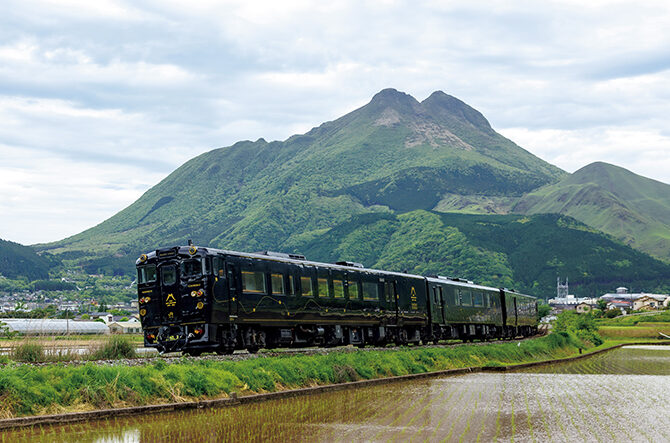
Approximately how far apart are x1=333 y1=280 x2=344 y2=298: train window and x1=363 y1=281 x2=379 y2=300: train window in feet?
8.46

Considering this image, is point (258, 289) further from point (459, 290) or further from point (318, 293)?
point (459, 290)

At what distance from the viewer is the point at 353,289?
3634 centimetres

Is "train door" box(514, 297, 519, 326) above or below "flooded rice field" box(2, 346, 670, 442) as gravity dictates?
below

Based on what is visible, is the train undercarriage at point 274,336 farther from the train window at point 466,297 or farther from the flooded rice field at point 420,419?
the flooded rice field at point 420,419

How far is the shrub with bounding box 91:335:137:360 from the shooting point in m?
23.8

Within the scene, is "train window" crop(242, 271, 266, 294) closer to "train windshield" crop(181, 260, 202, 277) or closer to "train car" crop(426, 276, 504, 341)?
"train windshield" crop(181, 260, 202, 277)

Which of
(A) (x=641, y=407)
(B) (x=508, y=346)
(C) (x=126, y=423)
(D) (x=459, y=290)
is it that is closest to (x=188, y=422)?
(C) (x=126, y=423)

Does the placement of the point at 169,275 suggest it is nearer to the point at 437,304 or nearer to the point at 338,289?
the point at 338,289

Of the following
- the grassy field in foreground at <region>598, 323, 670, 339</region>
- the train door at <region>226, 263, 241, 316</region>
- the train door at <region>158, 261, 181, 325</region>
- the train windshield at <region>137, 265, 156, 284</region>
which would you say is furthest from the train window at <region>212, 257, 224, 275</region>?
the grassy field in foreground at <region>598, 323, 670, 339</region>

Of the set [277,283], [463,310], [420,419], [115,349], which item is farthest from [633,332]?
[420,419]

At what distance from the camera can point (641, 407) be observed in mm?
16438

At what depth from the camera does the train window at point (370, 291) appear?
123 feet

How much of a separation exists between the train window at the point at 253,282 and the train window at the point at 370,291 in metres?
9.35

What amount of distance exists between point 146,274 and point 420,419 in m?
16.6
